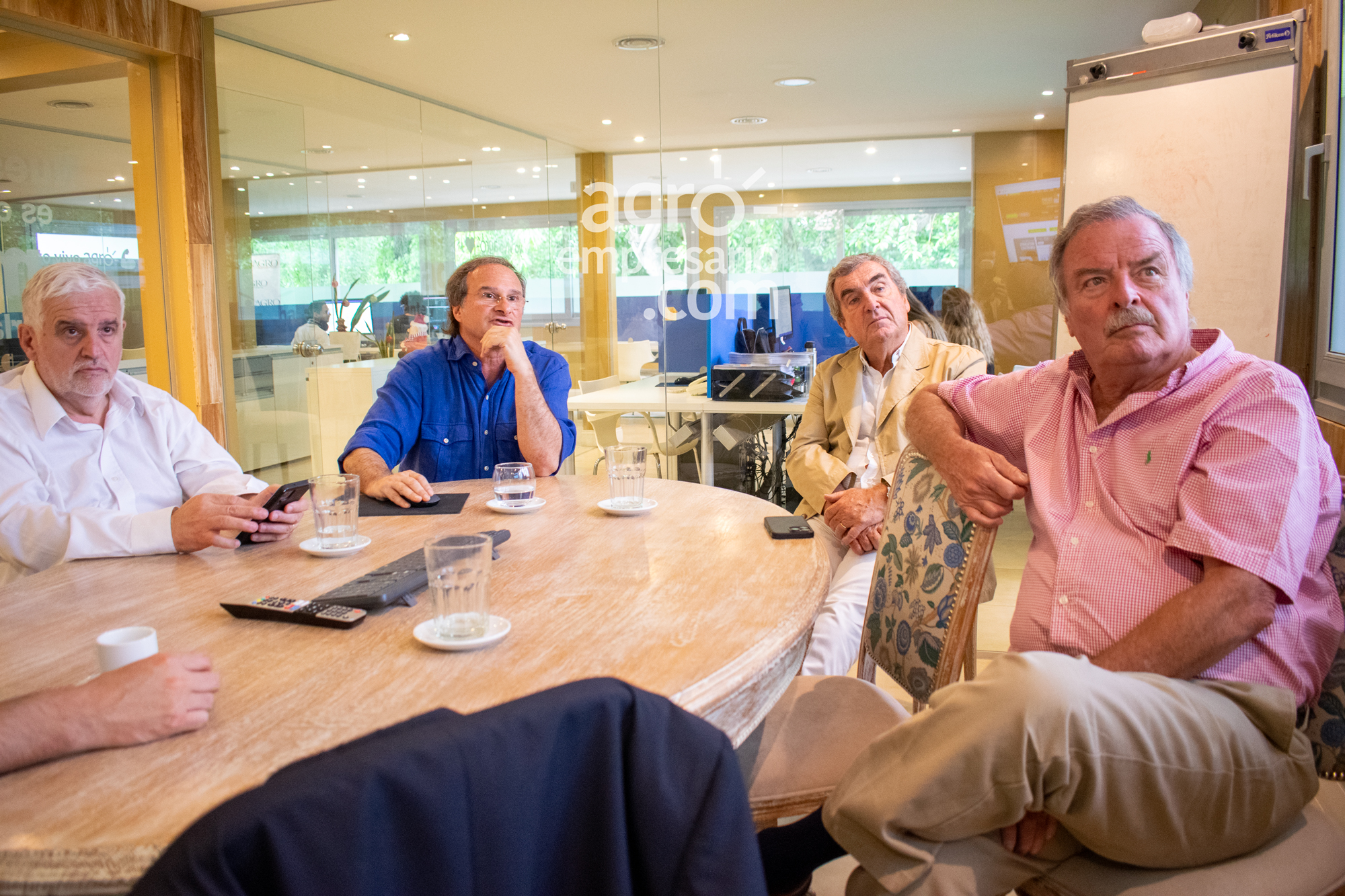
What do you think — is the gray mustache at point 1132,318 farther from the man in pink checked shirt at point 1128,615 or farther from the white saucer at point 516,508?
the white saucer at point 516,508

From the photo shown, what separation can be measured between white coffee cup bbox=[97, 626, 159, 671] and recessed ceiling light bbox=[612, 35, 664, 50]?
365 centimetres

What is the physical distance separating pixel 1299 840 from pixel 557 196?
12.6ft

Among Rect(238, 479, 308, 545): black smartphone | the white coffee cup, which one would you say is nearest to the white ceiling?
Rect(238, 479, 308, 545): black smartphone

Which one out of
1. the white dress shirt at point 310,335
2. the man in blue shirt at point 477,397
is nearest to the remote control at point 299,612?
the man in blue shirt at point 477,397

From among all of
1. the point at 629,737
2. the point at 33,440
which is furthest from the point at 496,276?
the point at 629,737

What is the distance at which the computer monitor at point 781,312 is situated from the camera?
409cm

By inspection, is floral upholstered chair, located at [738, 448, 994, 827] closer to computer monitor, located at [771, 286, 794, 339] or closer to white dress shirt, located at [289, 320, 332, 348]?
computer monitor, located at [771, 286, 794, 339]

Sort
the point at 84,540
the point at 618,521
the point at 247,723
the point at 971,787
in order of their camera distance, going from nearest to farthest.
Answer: the point at 247,723 < the point at 971,787 < the point at 84,540 < the point at 618,521

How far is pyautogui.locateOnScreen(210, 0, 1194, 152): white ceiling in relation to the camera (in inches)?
150

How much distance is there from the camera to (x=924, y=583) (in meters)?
1.63

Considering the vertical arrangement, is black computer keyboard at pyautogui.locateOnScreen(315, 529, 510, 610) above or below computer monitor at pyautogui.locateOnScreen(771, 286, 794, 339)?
below

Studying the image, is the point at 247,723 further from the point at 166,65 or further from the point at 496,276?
the point at 166,65

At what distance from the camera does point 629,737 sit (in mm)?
595

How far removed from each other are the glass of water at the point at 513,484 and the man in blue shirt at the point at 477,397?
562mm
